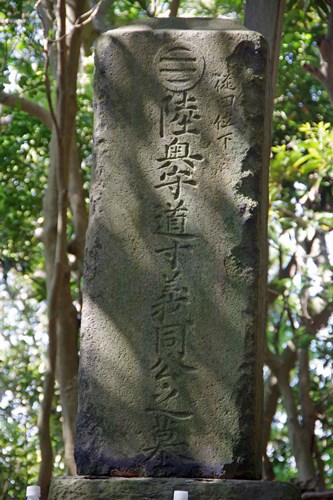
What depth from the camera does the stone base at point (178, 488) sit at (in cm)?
350

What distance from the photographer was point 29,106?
7.73 metres

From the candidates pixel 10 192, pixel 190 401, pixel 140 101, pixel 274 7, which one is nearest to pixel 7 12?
pixel 10 192

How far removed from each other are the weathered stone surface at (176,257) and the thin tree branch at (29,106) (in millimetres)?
3388

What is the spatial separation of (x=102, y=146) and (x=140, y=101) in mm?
227

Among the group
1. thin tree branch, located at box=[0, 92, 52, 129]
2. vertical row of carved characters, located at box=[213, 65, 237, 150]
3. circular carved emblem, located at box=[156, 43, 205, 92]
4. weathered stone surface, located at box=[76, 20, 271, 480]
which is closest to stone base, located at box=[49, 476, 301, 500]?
weathered stone surface, located at box=[76, 20, 271, 480]

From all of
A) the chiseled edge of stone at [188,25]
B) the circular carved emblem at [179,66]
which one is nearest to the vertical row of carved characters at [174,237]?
the circular carved emblem at [179,66]

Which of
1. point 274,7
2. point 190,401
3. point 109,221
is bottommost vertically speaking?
point 190,401

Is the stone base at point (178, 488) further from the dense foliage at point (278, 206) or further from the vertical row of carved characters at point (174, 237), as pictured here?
the dense foliage at point (278, 206)

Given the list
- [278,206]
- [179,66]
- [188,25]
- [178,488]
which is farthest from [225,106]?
[278,206]

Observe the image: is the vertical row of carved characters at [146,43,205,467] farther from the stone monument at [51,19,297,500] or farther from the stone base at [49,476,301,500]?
the stone base at [49,476,301,500]

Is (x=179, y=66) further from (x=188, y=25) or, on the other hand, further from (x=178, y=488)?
(x=178, y=488)

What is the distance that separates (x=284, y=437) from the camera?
13188 mm

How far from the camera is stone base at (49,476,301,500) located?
11.5 ft

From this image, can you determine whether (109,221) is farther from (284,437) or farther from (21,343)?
(284,437)
